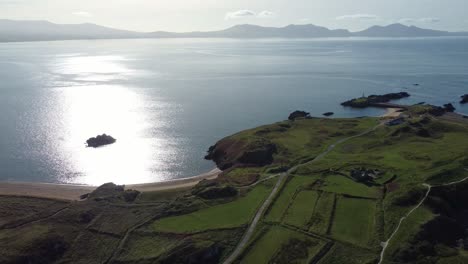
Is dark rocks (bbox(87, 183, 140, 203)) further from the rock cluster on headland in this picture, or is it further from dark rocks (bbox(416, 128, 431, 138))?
the rock cluster on headland

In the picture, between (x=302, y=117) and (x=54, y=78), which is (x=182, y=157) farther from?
(x=54, y=78)

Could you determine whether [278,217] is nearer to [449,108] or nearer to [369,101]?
[449,108]

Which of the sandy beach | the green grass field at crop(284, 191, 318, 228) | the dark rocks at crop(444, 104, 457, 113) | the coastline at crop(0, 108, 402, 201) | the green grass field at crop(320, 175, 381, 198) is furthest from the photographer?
the dark rocks at crop(444, 104, 457, 113)

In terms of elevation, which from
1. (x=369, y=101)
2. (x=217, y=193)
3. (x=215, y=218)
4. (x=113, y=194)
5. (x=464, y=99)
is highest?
(x=217, y=193)

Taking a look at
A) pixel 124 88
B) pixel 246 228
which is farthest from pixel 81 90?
pixel 246 228

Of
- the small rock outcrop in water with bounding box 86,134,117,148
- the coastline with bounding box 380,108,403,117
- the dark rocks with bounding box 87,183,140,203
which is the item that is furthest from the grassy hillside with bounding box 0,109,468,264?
the coastline with bounding box 380,108,403,117

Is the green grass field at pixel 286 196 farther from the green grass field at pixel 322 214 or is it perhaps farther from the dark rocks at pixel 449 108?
the dark rocks at pixel 449 108

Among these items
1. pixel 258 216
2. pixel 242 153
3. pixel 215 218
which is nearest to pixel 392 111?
pixel 242 153
